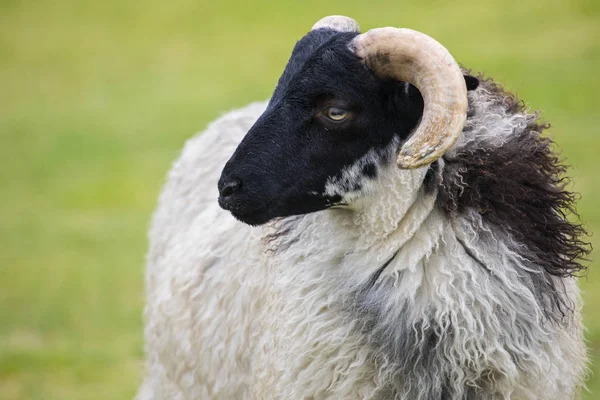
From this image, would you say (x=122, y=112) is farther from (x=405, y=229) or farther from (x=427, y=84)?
(x=427, y=84)

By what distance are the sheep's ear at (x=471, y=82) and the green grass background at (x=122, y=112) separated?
148 inches

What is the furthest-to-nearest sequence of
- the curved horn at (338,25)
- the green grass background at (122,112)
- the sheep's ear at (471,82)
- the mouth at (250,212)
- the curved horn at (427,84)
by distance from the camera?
the green grass background at (122,112) → the curved horn at (338,25) → the mouth at (250,212) → the sheep's ear at (471,82) → the curved horn at (427,84)

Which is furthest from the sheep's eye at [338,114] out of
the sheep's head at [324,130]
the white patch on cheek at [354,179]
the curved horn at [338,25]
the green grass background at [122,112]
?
the green grass background at [122,112]

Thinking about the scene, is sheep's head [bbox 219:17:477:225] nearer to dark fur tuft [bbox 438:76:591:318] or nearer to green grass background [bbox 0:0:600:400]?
dark fur tuft [bbox 438:76:591:318]

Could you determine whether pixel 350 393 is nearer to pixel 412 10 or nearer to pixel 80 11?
pixel 412 10

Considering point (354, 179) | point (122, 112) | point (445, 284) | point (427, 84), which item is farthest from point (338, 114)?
point (122, 112)

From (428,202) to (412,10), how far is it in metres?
25.6

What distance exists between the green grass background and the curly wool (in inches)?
138

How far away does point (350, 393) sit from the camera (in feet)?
14.0

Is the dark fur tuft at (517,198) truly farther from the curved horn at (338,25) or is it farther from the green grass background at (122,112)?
the green grass background at (122,112)

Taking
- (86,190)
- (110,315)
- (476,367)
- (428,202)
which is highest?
(86,190)

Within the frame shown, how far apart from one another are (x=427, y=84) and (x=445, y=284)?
3.07 ft

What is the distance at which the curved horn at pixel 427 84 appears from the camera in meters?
3.74

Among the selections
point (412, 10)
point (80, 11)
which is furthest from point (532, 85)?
point (80, 11)
